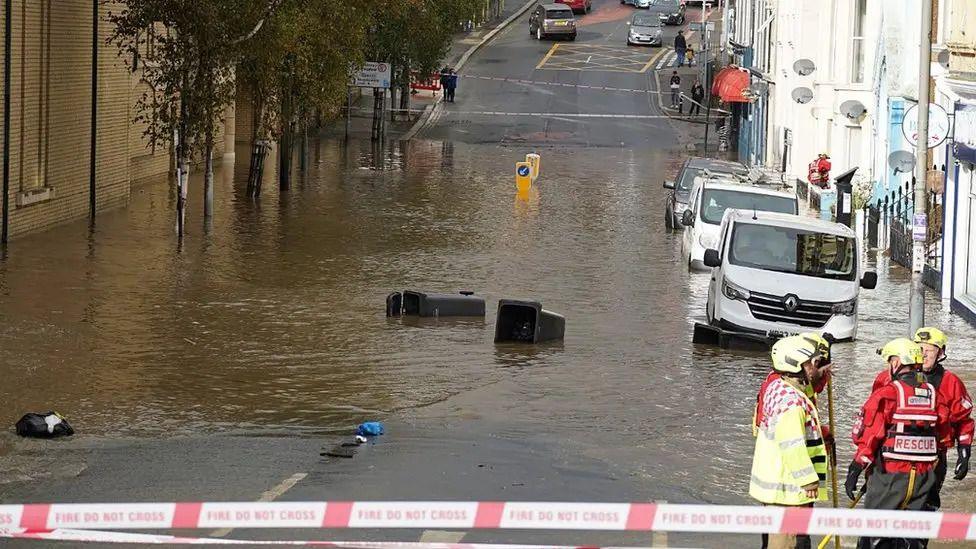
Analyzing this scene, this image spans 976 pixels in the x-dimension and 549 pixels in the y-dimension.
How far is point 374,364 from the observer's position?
20016mm

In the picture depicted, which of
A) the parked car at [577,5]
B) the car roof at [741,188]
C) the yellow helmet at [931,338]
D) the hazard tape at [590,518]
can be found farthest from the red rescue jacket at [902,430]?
the parked car at [577,5]

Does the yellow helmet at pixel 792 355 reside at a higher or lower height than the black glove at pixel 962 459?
higher

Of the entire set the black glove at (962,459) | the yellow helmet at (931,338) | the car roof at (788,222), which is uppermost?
the yellow helmet at (931,338)

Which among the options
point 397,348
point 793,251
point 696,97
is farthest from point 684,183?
point 696,97

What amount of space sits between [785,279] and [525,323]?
3.70 meters

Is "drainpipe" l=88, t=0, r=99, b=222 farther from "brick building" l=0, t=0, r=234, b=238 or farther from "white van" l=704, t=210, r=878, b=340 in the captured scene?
"white van" l=704, t=210, r=878, b=340

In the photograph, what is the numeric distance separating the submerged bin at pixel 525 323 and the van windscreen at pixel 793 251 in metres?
2.91

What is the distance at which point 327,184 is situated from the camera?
1827 inches

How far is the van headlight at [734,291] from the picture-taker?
894 inches

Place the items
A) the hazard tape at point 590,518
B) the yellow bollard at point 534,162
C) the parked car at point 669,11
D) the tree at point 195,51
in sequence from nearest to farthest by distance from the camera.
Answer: the hazard tape at point 590,518 < the tree at point 195,51 < the yellow bollard at point 534,162 < the parked car at point 669,11

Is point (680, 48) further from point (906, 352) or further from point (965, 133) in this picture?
point (906, 352)

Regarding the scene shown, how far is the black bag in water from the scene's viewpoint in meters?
15.1

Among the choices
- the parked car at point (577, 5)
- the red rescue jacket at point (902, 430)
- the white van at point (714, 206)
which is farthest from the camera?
the parked car at point (577, 5)

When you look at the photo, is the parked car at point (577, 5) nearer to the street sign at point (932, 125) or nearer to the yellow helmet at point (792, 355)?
the street sign at point (932, 125)
